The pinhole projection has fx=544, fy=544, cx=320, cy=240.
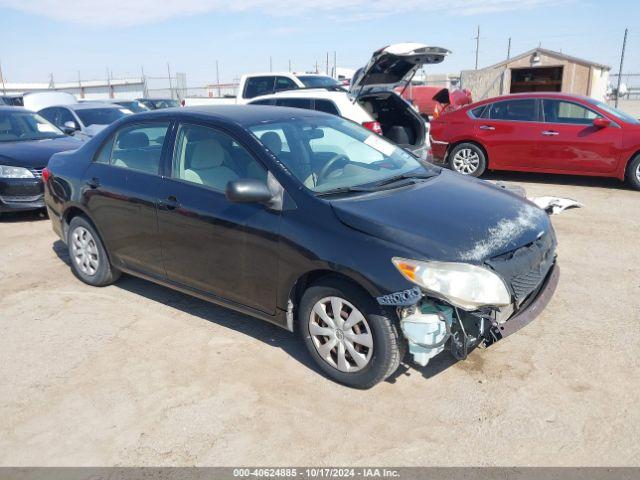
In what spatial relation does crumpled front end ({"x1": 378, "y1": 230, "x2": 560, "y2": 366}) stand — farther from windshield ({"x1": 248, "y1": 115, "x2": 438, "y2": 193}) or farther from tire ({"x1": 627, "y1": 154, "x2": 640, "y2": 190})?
tire ({"x1": 627, "y1": 154, "x2": 640, "y2": 190})

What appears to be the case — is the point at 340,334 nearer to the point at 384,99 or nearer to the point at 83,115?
the point at 384,99

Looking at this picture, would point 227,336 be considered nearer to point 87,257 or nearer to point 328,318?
point 328,318

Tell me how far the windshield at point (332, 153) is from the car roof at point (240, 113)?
0.24ft

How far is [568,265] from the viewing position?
5.41 meters

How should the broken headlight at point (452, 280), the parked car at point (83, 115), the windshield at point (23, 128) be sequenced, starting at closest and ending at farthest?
the broken headlight at point (452, 280)
the windshield at point (23, 128)
the parked car at point (83, 115)

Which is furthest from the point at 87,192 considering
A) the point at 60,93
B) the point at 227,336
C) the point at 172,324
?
the point at 60,93

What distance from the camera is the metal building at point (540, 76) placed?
19484mm

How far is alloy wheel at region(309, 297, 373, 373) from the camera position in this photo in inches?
127

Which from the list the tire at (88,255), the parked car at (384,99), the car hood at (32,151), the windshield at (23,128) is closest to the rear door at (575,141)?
the parked car at (384,99)

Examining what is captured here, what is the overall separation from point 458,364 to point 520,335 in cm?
66

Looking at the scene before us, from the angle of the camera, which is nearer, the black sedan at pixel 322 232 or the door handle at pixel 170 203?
the black sedan at pixel 322 232

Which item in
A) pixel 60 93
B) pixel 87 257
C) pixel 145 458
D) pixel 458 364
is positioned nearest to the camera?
pixel 145 458

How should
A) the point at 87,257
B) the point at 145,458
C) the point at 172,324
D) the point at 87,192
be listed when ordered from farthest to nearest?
the point at 87,257 < the point at 87,192 < the point at 172,324 < the point at 145,458

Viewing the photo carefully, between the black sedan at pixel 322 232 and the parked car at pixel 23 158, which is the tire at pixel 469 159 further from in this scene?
the parked car at pixel 23 158
